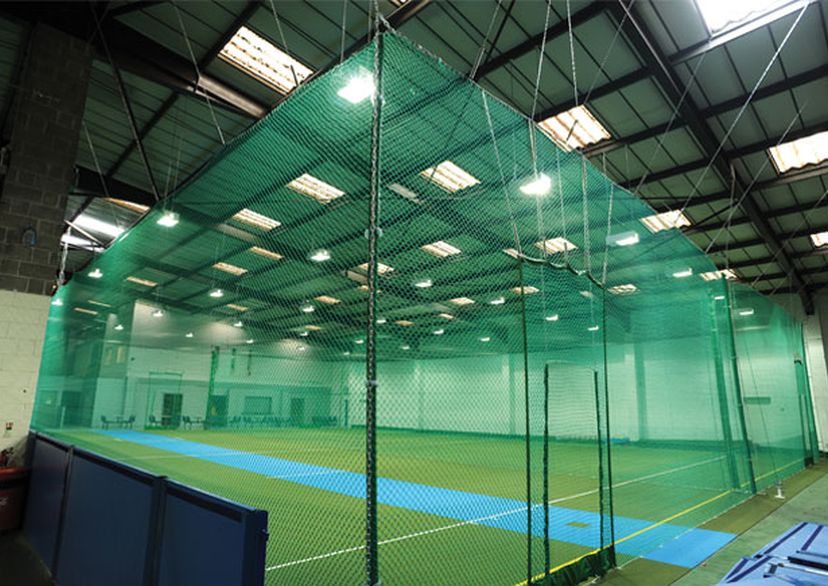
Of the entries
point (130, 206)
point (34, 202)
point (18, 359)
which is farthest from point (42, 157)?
point (130, 206)

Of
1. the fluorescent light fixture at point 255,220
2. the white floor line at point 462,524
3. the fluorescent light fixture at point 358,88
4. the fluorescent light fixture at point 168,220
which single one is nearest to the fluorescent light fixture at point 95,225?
A: the fluorescent light fixture at point 168,220

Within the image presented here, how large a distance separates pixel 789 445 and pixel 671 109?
8.69 meters

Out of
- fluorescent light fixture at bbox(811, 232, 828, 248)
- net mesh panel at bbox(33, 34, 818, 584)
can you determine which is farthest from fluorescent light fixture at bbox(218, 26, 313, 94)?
fluorescent light fixture at bbox(811, 232, 828, 248)

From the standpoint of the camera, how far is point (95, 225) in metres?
15.1

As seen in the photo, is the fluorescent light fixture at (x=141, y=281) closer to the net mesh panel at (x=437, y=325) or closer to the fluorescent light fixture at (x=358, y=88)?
the net mesh panel at (x=437, y=325)

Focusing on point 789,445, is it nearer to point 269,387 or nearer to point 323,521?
point 323,521

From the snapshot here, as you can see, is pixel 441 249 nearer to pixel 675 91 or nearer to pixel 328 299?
pixel 328 299

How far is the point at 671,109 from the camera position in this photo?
28.6ft

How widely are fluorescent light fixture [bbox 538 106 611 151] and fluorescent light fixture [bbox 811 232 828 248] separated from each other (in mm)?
9437

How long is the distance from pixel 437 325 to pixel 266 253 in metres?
1.98

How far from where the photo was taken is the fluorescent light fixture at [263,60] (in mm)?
7391

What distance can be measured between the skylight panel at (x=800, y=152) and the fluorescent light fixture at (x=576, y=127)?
3.77 metres

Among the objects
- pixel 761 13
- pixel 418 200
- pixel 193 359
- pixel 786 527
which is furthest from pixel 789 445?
pixel 193 359

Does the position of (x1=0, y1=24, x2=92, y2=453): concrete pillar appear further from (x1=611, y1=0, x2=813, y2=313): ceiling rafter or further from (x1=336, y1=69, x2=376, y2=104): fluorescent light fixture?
(x1=611, y1=0, x2=813, y2=313): ceiling rafter
